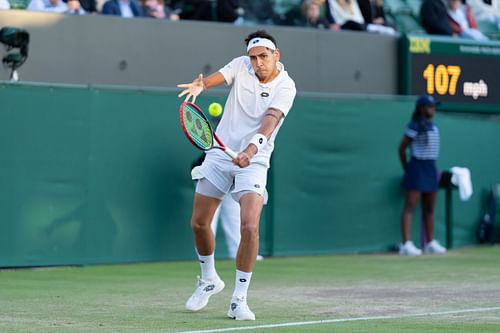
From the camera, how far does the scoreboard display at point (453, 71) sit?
56.4 feet

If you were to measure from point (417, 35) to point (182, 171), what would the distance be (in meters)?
5.04

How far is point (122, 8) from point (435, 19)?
206 inches

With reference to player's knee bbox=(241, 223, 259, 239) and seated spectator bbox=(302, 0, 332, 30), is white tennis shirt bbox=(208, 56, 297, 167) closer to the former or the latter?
player's knee bbox=(241, 223, 259, 239)

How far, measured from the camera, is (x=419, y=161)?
15.5 m

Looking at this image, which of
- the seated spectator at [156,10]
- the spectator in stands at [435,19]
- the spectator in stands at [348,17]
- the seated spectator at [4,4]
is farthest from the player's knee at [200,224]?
the spectator in stands at [435,19]

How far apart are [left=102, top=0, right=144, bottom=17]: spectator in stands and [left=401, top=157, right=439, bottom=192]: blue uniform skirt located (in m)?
4.13

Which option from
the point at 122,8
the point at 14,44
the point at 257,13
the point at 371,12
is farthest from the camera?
the point at 371,12

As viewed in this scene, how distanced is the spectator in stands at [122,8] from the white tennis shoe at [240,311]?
25.4ft

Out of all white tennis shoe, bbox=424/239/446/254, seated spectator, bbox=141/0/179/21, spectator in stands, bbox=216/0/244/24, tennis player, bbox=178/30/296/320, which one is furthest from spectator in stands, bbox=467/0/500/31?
tennis player, bbox=178/30/296/320

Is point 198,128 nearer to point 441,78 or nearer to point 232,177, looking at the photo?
point 232,177

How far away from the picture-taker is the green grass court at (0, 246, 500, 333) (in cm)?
788

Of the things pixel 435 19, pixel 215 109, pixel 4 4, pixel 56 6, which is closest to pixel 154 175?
pixel 215 109

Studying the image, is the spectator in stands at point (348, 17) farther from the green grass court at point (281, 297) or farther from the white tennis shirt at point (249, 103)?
the white tennis shirt at point (249, 103)

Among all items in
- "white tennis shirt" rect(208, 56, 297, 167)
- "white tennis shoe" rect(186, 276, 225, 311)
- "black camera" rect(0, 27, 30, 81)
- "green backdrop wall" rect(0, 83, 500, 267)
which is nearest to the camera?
"white tennis shirt" rect(208, 56, 297, 167)
